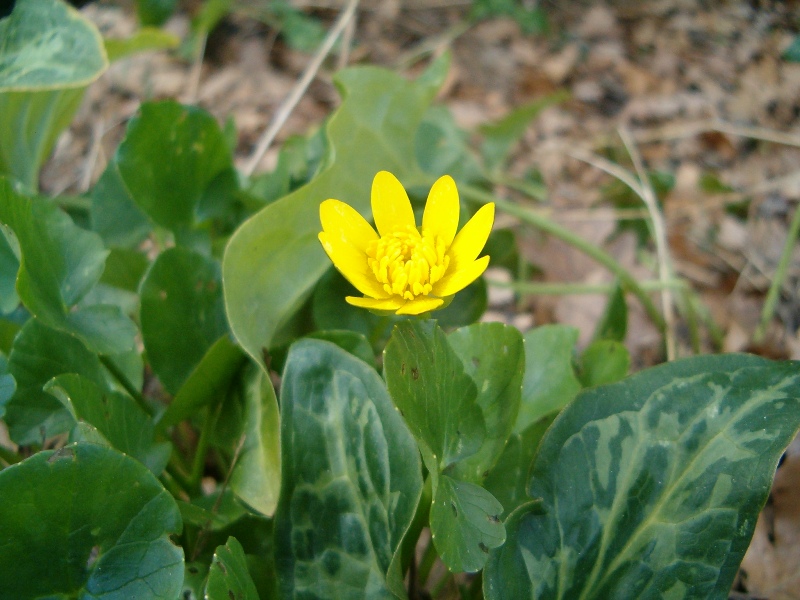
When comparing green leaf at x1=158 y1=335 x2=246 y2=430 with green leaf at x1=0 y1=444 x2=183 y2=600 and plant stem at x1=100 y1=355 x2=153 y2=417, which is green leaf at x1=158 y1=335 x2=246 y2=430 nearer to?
plant stem at x1=100 y1=355 x2=153 y2=417

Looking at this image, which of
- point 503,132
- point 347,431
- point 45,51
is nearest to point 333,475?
point 347,431

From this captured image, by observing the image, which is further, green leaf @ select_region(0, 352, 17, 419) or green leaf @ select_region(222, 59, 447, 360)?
green leaf @ select_region(222, 59, 447, 360)

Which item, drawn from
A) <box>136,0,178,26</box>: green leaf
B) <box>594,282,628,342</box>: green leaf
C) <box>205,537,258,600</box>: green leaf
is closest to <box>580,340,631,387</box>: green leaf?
<box>594,282,628,342</box>: green leaf

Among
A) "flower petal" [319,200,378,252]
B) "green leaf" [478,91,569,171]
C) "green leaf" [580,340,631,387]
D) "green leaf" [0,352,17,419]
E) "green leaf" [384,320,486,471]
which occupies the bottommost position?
"green leaf" [478,91,569,171]

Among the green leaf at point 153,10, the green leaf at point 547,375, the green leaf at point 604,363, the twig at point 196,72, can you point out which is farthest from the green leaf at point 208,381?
the green leaf at point 153,10

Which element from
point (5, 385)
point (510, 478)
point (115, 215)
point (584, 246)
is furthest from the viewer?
point (584, 246)

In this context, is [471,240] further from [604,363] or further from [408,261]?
[604,363]

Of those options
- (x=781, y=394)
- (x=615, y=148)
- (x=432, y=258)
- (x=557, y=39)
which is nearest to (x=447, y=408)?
(x=432, y=258)

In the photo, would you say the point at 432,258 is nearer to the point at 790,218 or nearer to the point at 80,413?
the point at 80,413
